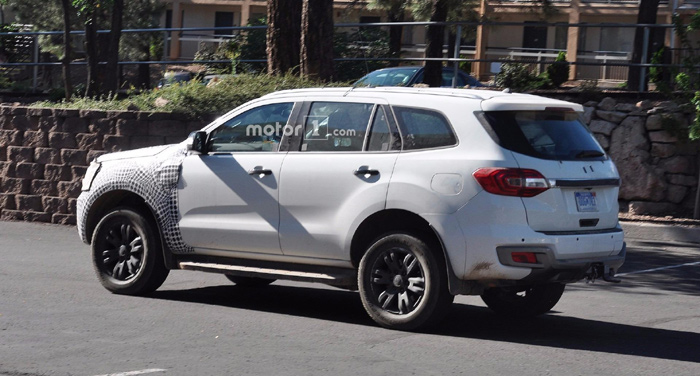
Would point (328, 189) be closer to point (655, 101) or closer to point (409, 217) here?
point (409, 217)

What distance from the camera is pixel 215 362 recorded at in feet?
21.7

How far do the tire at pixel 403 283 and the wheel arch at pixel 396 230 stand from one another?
8 cm

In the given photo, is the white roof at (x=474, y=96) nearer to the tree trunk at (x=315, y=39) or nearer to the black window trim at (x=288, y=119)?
the black window trim at (x=288, y=119)

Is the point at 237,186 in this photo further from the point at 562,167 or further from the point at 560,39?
the point at 560,39

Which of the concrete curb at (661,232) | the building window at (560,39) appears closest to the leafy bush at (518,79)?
the concrete curb at (661,232)

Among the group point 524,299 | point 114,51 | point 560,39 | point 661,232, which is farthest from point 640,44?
point 560,39

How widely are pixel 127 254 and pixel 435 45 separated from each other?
507 inches

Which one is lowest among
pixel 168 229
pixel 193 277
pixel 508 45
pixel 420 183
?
pixel 193 277

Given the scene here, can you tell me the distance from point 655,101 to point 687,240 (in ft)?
7.98

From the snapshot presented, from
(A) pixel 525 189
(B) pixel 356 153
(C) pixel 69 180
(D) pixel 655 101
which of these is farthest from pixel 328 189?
(D) pixel 655 101

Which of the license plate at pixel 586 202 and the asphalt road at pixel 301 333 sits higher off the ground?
the license plate at pixel 586 202

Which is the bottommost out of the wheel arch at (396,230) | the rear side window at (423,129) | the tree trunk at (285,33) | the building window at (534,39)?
the wheel arch at (396,230)

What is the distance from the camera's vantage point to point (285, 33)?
15.2m

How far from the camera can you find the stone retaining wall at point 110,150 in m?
14.2
